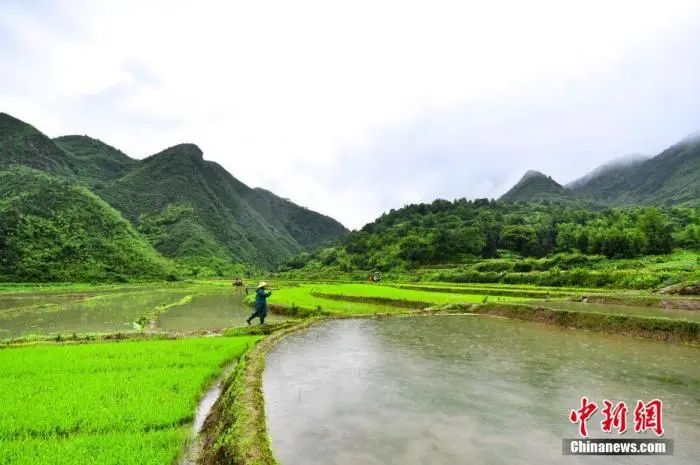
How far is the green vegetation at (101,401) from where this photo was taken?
5.00m

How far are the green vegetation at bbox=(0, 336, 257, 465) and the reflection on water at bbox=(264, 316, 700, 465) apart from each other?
149cm

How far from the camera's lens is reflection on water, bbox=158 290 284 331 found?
18406 millimetres

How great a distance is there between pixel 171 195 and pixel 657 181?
432ft

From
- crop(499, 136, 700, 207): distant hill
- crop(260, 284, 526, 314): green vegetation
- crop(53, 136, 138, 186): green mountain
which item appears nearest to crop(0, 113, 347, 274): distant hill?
crop(53, 136, 138, 186): green mountain

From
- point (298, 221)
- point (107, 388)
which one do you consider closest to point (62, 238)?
point (107, 388)

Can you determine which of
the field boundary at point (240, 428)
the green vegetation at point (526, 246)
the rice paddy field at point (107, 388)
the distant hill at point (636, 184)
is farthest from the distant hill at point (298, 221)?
the field boundary at point (240, 428)

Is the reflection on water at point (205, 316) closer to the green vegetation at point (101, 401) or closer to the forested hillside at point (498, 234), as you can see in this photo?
the green vegetation at point (101, 401)

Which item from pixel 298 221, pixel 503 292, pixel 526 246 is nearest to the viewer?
pixel 503 292

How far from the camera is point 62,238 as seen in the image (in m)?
53.9

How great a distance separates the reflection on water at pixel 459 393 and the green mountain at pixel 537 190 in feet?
380

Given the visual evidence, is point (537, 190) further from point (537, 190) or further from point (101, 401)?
point (101, 401)

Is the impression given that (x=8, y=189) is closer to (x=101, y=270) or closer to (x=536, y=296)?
(x=101, y=270)

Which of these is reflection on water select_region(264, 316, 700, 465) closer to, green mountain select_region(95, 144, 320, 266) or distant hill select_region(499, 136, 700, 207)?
green mountain select_region(95, 144, 320, 266)

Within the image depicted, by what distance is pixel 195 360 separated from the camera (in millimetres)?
10102
